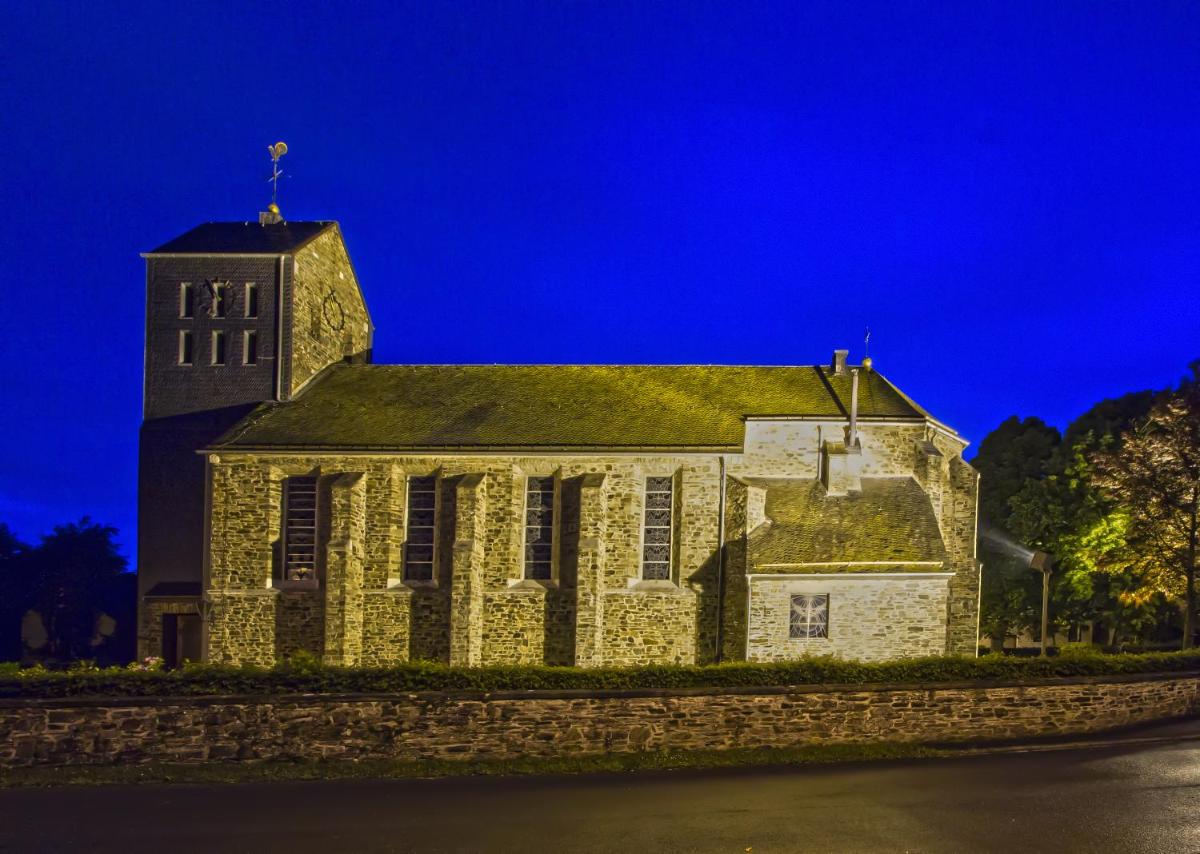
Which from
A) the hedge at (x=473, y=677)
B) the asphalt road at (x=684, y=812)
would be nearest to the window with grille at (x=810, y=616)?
the hedge at (x=473, y=677)

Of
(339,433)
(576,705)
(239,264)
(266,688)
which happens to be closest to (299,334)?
(239,264)

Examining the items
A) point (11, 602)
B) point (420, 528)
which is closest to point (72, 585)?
point (11, 602)

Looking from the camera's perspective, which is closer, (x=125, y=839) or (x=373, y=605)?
(x=125, y=839)

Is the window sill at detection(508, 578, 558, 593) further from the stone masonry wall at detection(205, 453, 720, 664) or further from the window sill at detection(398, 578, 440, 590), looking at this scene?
the window sill at detection(398, 578, 440, 590)

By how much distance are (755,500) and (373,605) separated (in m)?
13.1

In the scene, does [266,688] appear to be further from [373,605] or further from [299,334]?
[299,334]

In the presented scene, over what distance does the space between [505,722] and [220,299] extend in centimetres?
2271

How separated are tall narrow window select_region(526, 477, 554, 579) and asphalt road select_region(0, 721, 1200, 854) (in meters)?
12.6

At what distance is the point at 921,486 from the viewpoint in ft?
97.0

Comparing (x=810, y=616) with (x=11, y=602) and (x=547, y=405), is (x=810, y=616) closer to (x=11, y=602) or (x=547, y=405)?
(x=547, y=405)

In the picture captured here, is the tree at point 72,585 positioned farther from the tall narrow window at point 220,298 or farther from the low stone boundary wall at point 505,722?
the low stone boundary wall at point 505,722

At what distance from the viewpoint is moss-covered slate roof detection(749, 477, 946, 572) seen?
2673 centimetres

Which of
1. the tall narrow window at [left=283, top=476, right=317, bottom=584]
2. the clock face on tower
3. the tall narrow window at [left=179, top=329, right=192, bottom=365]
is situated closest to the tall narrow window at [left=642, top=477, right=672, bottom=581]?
the tall narrow window at [left=283, top=476, right=317, bottom=584]

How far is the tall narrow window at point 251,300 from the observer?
109 ft
